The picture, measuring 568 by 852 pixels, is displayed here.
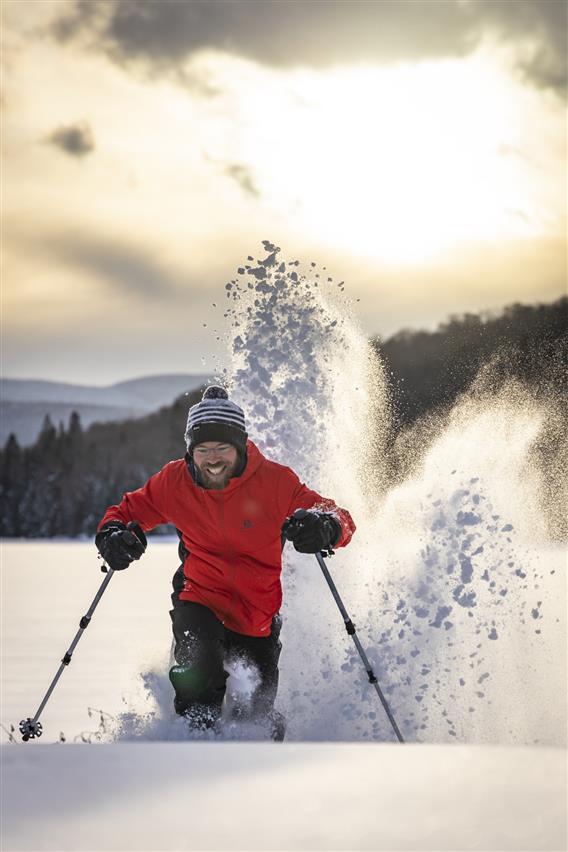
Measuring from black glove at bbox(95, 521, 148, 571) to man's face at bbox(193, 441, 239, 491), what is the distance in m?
0.45

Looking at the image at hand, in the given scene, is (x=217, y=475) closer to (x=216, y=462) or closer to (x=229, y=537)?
(x=216, y=462)

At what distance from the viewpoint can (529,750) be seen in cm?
206

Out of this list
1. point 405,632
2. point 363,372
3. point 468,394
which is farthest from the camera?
point 468,394

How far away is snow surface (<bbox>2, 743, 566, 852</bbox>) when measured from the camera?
1.70 metres

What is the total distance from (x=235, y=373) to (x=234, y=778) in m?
6.07

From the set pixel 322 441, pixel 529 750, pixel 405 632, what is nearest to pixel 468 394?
pixel 322 441

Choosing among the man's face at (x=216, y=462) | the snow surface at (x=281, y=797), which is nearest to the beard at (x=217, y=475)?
the man's face at (x=216, y=462)

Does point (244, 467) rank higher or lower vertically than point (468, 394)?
lower

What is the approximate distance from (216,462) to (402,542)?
3.03 meters

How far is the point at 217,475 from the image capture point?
4504 mm

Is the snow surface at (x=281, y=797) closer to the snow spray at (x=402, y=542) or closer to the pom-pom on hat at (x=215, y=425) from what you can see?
the pom-pom on hat at (x=215, y=425)

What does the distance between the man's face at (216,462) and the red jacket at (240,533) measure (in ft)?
0.14

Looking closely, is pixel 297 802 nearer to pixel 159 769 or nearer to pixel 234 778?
pixel 234 778

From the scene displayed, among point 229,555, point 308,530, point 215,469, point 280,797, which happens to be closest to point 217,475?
point 215,469
